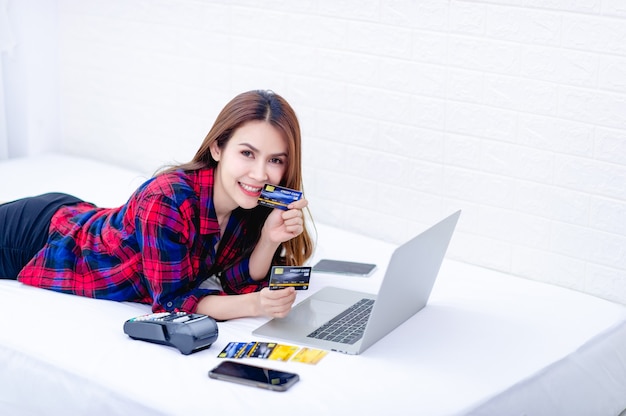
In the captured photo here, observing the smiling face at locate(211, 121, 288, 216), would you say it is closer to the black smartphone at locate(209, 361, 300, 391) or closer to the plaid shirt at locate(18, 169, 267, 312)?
the plaid shirt at locate(18, 169, 267, 312)

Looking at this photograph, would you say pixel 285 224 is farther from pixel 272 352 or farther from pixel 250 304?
pixel 272 352

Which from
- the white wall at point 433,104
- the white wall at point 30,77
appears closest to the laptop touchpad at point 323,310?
the white wall at point 433,104

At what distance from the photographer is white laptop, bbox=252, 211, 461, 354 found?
2150 millimetres

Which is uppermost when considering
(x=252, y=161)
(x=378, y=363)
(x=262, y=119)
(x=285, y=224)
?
(x=262, y=119)

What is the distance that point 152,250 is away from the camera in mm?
2334

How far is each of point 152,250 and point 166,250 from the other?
0.04m

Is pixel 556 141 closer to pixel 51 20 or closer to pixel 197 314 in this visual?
pixel 197 314

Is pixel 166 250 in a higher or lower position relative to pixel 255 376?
higher

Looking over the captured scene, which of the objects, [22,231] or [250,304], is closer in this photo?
[250,304]

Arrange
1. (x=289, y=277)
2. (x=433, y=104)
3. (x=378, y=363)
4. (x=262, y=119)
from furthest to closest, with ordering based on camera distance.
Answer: (x=433, y=104)
(x=262, y=119)
(x=289, y=277)
(x=378, y=363)

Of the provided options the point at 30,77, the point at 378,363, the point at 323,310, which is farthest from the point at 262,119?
the point at 30,77

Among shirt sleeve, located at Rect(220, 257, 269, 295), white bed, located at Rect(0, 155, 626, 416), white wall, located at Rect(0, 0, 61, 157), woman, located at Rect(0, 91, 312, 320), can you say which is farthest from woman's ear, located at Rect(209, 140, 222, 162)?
white wall, located at Rect(0, 0, 61, 157)

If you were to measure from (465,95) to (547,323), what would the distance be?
2.73 feet

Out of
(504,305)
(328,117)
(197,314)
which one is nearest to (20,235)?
(197,314)
